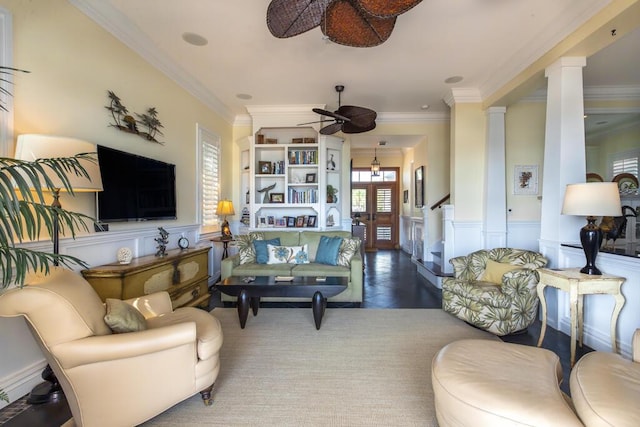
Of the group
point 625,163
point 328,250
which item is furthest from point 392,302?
point 625,163

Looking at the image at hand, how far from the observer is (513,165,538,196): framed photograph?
457 centimetres

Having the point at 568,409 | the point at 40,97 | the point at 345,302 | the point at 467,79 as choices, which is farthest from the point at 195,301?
the point at 467,79

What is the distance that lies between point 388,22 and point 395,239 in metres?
7.82

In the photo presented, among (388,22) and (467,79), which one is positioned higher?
(467,79)

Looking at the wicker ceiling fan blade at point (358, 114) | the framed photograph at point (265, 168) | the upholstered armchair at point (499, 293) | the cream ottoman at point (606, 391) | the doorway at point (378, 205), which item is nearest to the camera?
the cream ottoman at point (606, 391)

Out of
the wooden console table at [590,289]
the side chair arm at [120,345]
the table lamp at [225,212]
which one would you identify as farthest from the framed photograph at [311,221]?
the side chair arm at [120,345]

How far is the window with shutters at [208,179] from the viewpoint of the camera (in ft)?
14.6

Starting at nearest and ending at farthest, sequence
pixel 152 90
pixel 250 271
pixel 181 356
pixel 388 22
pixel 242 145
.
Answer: pixel 181 356 < pixel 388 22 < pixel 152 90 < pixel 250 271 < pixel 242 145

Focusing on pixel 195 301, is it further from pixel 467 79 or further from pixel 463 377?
pixel 467 79

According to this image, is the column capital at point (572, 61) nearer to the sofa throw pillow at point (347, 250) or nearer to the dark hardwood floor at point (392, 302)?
the dark hardwood floor at point (392, 302)

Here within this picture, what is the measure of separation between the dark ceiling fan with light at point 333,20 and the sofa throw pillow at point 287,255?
2757 millimetres

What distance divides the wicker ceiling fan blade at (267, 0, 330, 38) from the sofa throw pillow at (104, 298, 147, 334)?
208 cm

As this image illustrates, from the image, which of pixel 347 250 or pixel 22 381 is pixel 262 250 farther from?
pixel 22 381

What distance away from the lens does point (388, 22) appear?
201 cm
